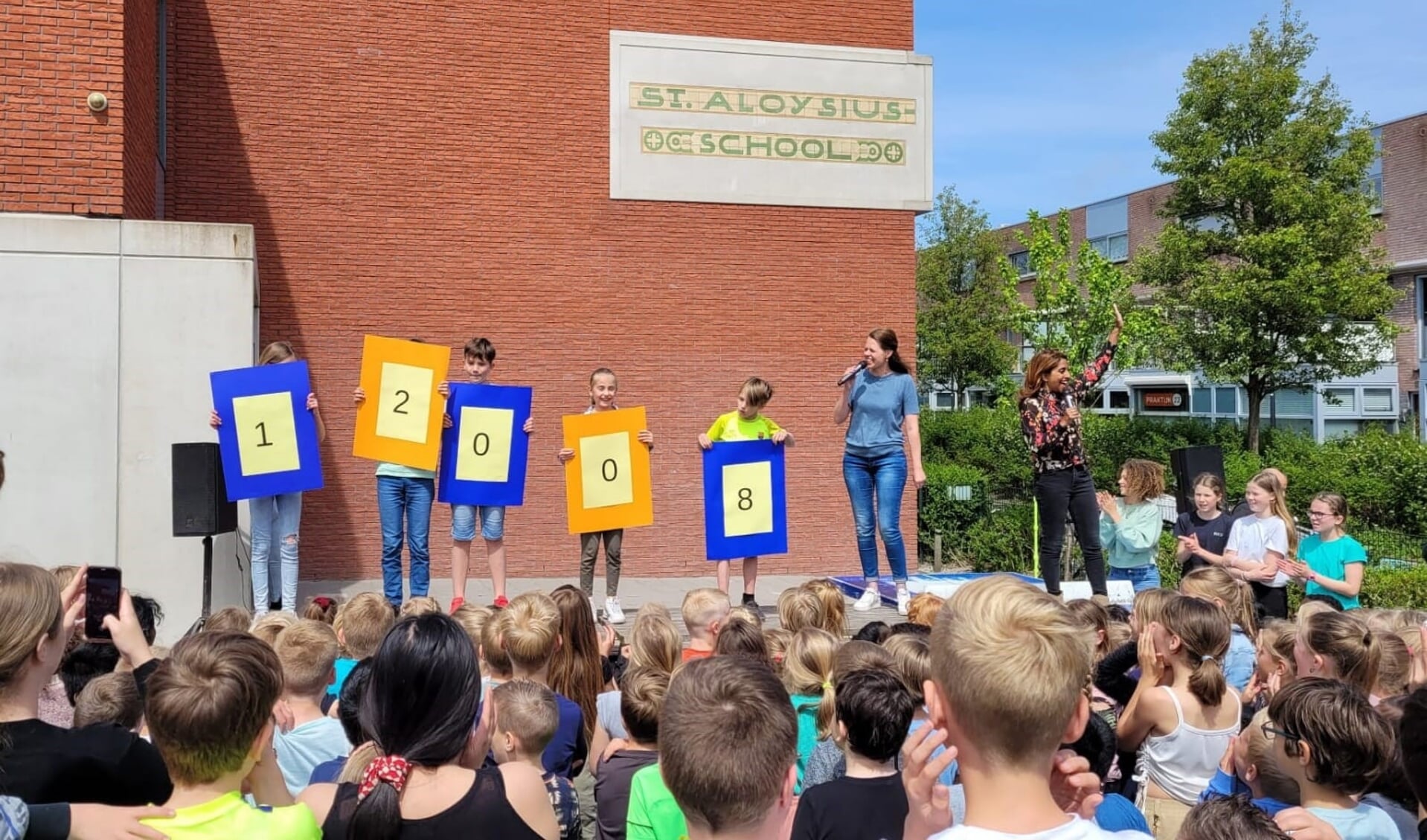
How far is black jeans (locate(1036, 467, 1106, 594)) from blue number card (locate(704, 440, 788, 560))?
193 cm

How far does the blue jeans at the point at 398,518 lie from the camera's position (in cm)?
820

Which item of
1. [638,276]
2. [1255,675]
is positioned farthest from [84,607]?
[638,276]

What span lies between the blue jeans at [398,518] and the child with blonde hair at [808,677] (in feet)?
15.6

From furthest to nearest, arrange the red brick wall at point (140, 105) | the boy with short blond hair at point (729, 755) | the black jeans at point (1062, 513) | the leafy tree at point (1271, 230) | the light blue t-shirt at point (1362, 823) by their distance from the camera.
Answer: the leafy tree at point (1271, 230), the red brick wall at point (140, 105), the black jeans at point (1062, 513), the light blue t-shirt at point (1362, 823), the boy with short blond hair at point (729, 755)

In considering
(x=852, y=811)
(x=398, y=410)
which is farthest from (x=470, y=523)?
(x=852, y=811)

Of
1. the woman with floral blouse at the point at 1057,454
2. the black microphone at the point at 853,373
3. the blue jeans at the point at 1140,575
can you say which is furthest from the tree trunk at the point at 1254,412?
the woman with floral blouse at the point at 1057,454

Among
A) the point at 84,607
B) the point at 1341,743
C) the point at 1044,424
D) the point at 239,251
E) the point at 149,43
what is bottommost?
the point at 1341,743

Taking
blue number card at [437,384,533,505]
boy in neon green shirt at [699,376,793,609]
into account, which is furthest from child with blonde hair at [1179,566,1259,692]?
blue number card at [437,384,533,505]

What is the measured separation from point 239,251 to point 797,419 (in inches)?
309

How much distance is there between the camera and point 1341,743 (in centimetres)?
286

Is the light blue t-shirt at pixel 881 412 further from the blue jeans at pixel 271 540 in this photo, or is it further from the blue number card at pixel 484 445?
the blue jeans at pixel 271 540

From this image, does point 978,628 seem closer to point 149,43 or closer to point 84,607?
point 84,607

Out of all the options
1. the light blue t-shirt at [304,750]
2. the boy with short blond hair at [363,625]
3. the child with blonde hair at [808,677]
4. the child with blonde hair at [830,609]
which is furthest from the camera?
the child with blonde hair at [830,609]

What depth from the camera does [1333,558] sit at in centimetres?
703
